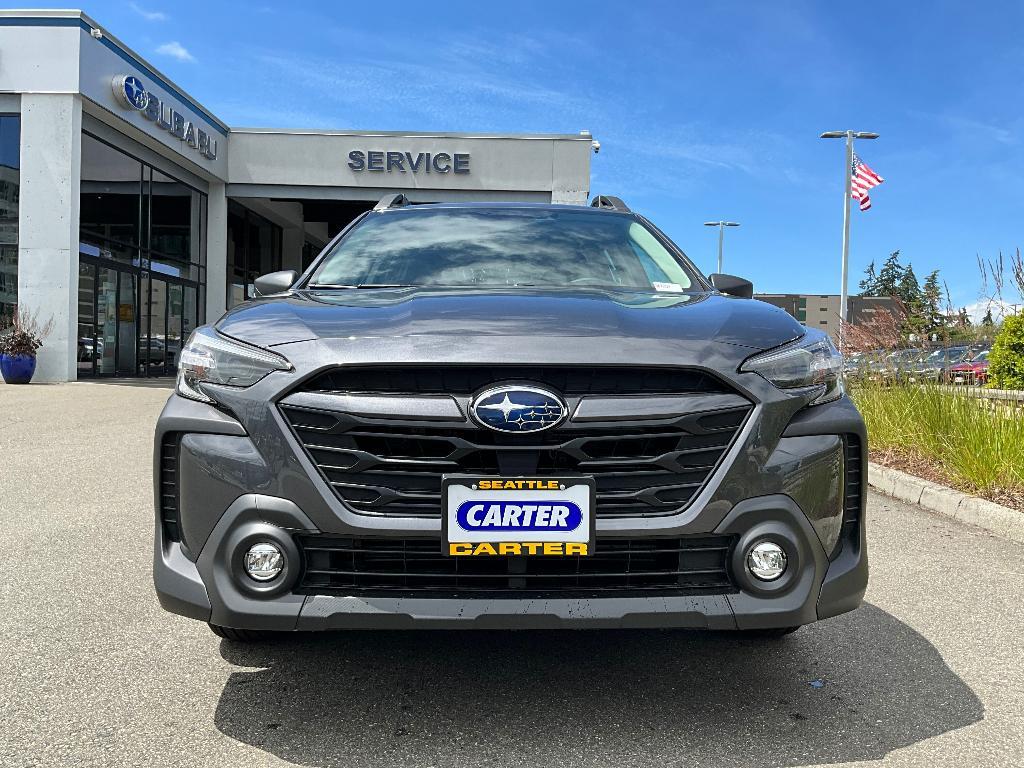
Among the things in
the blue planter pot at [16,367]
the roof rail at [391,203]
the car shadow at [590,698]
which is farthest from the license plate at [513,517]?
the blue planter pot at [16,367]

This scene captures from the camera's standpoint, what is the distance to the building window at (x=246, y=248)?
25.0 m

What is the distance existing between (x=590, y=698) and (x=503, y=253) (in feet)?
5.68

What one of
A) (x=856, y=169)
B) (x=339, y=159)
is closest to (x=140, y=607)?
(x=339, y=159)

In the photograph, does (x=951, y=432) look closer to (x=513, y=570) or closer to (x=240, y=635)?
(x=513, y=570)

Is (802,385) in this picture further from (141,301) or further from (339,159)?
(339,159)

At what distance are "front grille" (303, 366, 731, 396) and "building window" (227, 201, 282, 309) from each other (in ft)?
75.3

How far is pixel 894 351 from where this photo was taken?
306 inches

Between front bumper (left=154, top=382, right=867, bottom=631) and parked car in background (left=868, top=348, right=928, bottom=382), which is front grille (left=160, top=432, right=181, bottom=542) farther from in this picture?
parked car in background (left=868, top=348, right=928, bottom=382)

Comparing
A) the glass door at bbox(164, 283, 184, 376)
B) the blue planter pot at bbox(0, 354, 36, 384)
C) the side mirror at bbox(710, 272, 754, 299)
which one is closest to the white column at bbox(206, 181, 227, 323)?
the glass door at bbox(164, 283, 184, 376)

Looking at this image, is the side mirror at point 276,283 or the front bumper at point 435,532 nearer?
the front bumper at point 435,532

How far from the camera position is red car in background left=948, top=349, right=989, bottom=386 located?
680 cm

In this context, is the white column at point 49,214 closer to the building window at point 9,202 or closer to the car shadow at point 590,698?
the building window at point 9,202

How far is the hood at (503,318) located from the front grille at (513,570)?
0.53 m

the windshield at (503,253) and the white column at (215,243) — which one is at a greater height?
the white column at (215,243)
